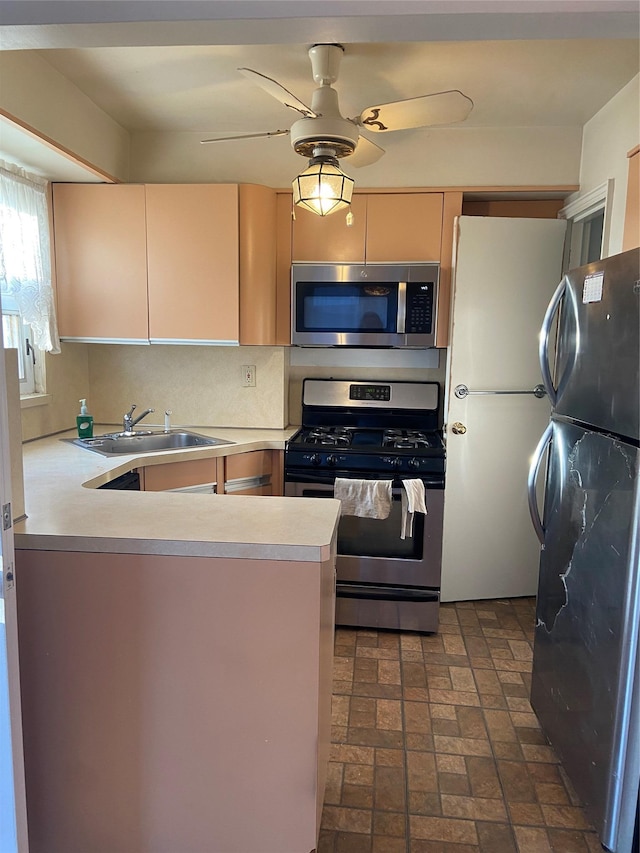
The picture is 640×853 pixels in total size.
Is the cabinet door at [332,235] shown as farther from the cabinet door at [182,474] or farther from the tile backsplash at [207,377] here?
the cabinet door at [182,474]

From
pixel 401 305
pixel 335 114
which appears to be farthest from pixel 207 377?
pixel 335 114

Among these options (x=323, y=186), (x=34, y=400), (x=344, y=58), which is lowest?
(x=34, y=400)

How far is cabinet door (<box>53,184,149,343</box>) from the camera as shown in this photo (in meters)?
2.86

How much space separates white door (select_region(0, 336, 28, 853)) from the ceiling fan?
4.85 ft

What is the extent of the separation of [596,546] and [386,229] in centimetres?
198

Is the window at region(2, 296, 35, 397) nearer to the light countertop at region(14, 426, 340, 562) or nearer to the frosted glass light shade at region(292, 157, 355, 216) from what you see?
the light countertop at region(14, 426, 340, 562)

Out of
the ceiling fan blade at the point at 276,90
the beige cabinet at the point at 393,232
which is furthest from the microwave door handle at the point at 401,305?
the ceiling fan blade at the point at 276,90

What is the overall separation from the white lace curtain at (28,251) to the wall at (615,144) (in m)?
2.68

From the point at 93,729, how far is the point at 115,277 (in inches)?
86.5

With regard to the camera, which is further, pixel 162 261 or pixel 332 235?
pixel 332 235

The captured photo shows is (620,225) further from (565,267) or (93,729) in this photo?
(93,729)

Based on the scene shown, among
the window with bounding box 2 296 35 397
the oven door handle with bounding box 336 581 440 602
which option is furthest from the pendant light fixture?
the oven door handle with bounding box 336 581 440 602

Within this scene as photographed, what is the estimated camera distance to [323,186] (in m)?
2.09

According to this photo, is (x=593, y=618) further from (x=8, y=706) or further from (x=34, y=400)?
(x=34, y=400)
